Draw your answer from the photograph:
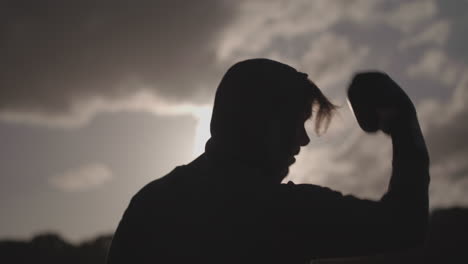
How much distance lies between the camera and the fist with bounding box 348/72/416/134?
2705 mm

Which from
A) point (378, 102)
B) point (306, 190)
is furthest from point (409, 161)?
point (306, 190)

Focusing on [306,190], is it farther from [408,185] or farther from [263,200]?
[408,185]

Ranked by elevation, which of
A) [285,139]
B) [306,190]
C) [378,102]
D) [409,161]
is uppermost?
[378,102]

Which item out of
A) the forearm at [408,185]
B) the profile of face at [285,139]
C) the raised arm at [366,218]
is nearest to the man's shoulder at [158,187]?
the profile of face at [285,139]

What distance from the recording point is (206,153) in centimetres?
274

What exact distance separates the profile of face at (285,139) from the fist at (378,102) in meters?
0.26

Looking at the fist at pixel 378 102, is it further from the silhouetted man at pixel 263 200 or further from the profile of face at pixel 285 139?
the profile of face at pixel 285 139

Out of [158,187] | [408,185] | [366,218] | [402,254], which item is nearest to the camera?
[366,218]

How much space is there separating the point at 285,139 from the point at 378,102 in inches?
19.4

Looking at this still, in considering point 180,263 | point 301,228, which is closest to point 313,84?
point 301,228

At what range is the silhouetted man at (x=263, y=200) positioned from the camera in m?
2.34

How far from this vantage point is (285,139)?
275cm

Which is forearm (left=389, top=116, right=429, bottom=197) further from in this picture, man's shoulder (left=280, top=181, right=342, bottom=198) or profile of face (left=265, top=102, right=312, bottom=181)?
profile of face (left=265, top=102, right=312, bottom=181)

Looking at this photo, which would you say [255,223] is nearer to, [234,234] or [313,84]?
[234,234]
